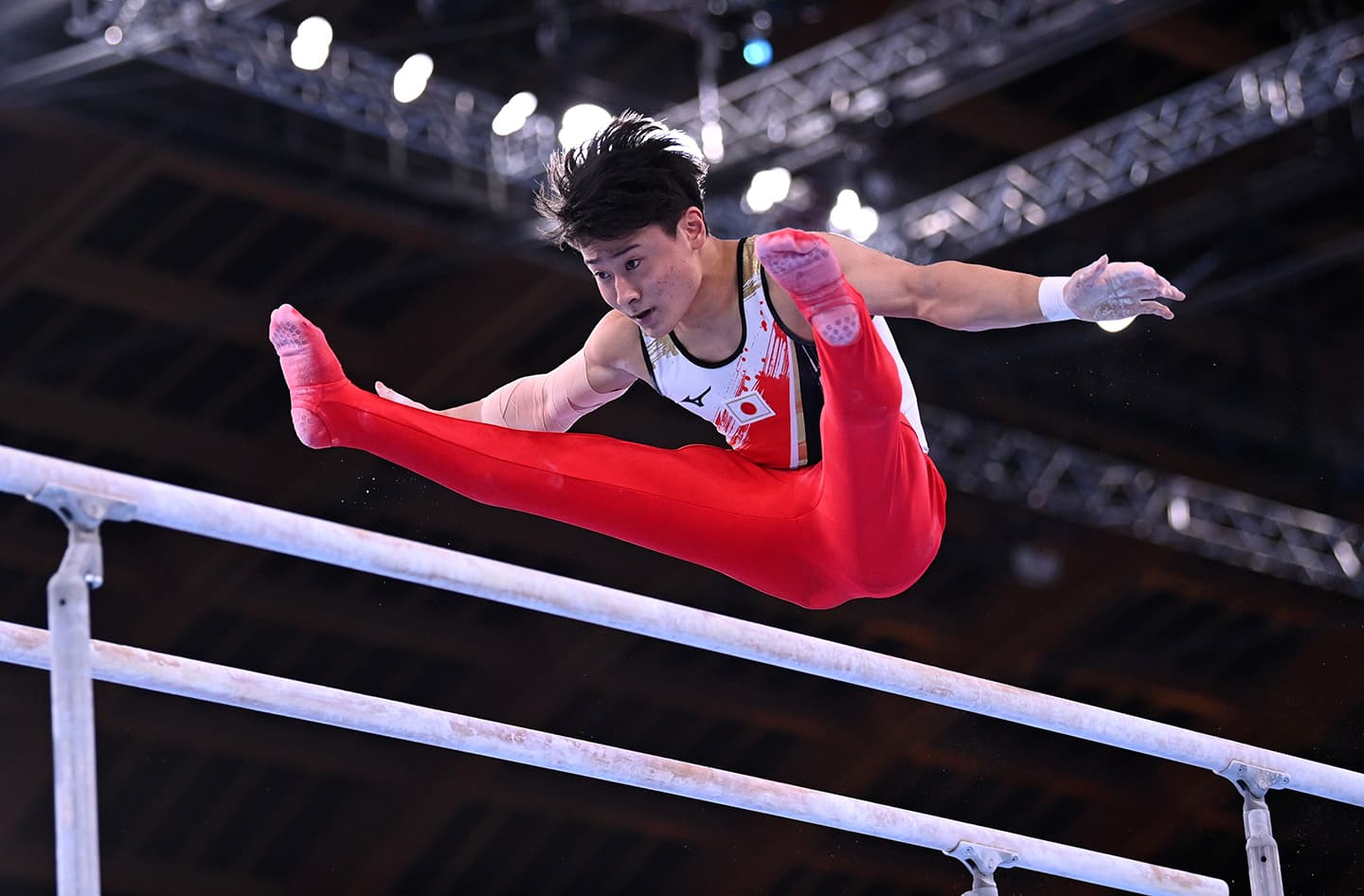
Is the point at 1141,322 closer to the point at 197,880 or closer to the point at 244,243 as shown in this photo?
the point at 244,243

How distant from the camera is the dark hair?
350 cm

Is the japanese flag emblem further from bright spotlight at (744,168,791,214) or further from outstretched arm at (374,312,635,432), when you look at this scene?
bright spotlight at (744,168,791,214)

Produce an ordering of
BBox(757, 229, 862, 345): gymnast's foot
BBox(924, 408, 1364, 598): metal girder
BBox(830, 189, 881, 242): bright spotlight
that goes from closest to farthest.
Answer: BBox(757, 229, 862, 345): gymnast's foot → BBox(830, 189, 881, 242): bright spotlight → BBox(924, 408, 1364, 598): metal girder

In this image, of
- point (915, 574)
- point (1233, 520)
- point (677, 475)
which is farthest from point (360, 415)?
point (1233, 520)

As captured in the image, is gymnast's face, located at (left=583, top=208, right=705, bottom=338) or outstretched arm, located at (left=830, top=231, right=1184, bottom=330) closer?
outstretched arm, located at (left=830, top=231, right=1184, bottom=330)

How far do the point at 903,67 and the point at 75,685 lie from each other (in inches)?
246

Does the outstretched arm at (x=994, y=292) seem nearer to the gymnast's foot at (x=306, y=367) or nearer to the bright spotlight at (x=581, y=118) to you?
the gymnast's foot at (x=306, y=367)

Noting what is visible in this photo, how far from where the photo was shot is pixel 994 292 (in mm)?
3352

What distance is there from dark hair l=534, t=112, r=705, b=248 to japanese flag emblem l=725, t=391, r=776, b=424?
394 millimetres

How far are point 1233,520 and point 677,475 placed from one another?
30.4 ft

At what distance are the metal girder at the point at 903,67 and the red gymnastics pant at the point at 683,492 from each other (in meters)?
4.57

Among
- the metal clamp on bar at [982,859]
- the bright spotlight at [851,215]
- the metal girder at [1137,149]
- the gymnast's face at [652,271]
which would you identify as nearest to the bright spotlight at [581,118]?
the bright spotlight at [851,215]

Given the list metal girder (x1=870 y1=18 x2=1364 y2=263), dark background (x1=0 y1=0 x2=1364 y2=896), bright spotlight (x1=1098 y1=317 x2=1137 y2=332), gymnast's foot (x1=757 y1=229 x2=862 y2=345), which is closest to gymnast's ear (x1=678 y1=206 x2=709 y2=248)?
gymnast's foot (x1=757 y1=229 x2=862 y2=345)

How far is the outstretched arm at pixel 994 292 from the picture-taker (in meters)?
3.16
